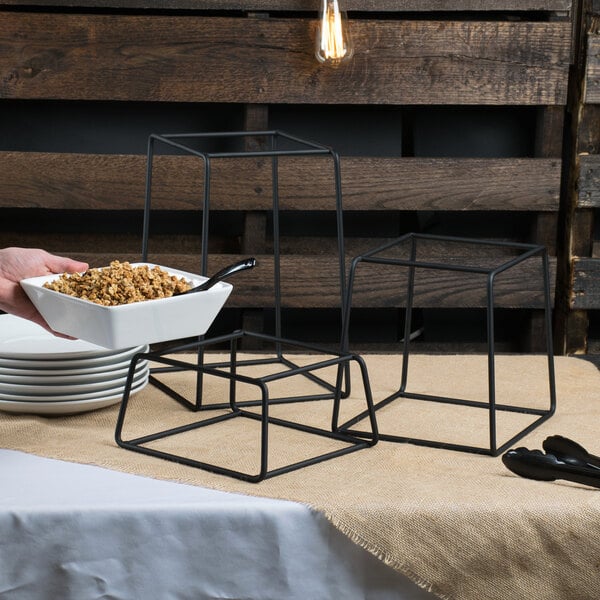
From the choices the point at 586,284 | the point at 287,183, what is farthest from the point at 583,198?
the point at 287,183

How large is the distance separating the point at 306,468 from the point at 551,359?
0.44 m

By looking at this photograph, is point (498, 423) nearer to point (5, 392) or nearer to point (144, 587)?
point (144, 587)

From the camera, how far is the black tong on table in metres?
1.01

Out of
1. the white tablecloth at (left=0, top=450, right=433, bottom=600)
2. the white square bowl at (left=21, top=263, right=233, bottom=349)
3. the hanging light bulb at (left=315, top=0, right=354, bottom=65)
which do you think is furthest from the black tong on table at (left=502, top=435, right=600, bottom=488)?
the hanging light bulb at (left=315, top=0, right=354, bottom=65)

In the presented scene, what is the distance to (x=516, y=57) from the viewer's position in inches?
96.3

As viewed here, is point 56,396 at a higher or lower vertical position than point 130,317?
lower

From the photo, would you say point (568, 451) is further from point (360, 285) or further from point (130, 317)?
point (360, 285)

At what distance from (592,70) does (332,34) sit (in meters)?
0.70

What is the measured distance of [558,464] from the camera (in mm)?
1015

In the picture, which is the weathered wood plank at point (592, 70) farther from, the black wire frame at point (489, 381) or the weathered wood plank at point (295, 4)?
the black wire frame at point (489, 381)

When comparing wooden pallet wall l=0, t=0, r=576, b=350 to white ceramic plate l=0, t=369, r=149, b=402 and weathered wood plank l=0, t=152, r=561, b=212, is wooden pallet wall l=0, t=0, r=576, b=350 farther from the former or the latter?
white ceramic plate l=0, t=369, r=149, b=402

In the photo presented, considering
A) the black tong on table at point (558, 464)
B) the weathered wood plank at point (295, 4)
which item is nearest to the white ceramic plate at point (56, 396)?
the black tong on table at point (558, 464)

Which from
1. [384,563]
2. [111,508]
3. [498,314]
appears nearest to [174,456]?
[111,508]

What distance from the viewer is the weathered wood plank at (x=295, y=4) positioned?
7.88ft
